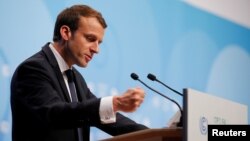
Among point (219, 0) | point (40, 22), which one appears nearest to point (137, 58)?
point (40, 22)

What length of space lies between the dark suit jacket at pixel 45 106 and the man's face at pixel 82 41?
0.45 ft

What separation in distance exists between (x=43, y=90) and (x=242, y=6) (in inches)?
123

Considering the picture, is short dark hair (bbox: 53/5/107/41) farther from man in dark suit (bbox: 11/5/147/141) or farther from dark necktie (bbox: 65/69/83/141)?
dark necktie (bbox: 65/69/83/141)

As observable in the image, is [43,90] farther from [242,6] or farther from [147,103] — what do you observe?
[242,6]

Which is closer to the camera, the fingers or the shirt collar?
the fingers

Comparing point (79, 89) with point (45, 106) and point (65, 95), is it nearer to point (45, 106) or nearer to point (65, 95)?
point (65, 95)

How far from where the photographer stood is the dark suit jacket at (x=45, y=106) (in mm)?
2293

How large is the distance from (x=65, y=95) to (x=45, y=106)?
31 cm

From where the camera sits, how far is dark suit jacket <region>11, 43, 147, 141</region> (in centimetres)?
229

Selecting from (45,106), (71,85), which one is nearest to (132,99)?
(45,106)

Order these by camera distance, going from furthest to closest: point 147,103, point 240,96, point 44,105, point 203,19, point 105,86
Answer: point 240,96
point 203,19
point 147,103
point 105,86
point 44,105

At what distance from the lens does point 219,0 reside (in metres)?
4.81

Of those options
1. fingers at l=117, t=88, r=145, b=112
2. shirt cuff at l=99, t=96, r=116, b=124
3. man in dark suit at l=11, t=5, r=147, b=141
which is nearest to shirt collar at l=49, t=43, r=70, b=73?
man in dark suit at l=11, t=5, r=147, b=141

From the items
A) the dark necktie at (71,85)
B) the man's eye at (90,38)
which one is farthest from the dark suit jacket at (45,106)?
the man's eye at (90,38)
